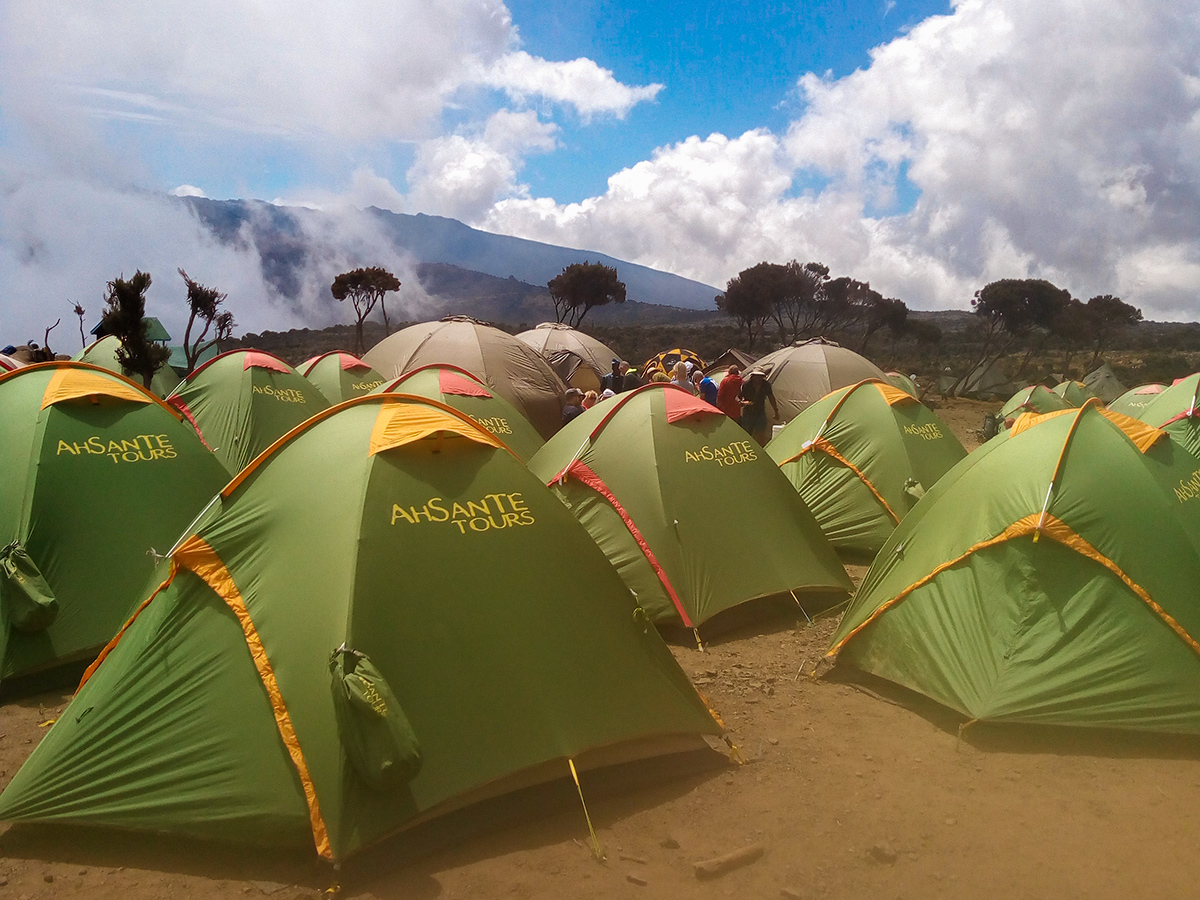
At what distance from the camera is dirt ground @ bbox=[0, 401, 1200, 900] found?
11.2 ft

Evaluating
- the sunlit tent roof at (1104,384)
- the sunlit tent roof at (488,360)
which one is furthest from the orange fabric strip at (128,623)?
the sunlit tent roof at (1104,384)

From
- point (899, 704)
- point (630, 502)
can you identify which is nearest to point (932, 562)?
point (899, 704)

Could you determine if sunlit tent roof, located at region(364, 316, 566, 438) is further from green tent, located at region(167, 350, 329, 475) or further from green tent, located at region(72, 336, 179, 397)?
green tent, located at region(72, 336, 179, 397)

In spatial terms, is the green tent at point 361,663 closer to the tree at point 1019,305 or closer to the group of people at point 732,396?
the group of people at point 732,396

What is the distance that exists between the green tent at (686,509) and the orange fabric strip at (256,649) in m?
3.39

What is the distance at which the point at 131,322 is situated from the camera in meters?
14.4

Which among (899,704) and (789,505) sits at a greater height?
(789,505)

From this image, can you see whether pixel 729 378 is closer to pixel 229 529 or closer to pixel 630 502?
pixel 630 502

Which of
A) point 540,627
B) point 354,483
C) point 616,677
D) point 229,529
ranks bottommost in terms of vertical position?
point 616,677

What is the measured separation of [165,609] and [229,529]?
1.67 ft

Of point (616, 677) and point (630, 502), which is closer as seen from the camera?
point (616, 677)

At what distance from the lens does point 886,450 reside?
30.2 feet

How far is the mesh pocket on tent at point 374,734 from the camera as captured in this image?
134 inches

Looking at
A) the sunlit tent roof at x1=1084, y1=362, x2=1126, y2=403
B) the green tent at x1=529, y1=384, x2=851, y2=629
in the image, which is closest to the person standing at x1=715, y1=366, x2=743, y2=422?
the green tent at x1=529, y1=384, x2=851, y2=629
